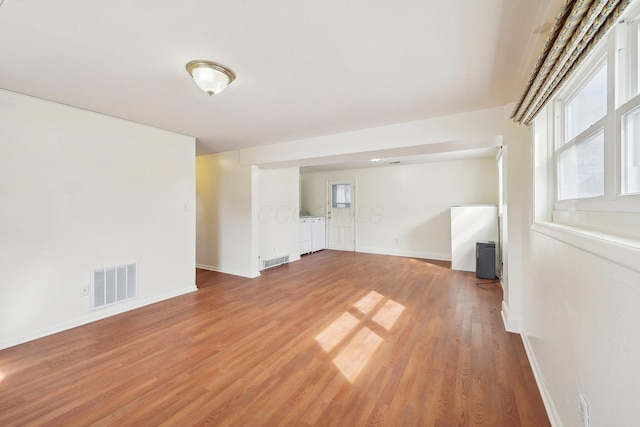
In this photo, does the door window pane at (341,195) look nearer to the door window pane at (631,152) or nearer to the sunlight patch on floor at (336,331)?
the sunlight patch on floor at (336,331)

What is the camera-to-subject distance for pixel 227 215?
4879 mm

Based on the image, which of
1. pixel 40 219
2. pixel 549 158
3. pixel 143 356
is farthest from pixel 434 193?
pixel 40 219

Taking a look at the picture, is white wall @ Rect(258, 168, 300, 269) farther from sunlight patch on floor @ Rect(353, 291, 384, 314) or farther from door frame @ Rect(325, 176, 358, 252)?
sunlight patch on floor @ Rect(353, 291, 384, 314)

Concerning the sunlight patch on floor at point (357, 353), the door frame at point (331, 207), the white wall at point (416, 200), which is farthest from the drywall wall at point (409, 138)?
the door frame at point (331, 207)

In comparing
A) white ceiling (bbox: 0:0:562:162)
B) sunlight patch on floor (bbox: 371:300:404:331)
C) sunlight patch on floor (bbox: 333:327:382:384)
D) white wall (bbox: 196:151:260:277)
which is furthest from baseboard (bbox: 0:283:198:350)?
sunlight patch on floor (bbox: 371:300:404:331)

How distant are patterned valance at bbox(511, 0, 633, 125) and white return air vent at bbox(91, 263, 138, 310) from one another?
420 centimetres

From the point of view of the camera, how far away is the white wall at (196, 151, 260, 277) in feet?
15.1

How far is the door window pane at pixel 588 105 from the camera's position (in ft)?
4.13

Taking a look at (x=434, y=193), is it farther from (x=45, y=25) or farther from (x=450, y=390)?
(x=45, y=25)

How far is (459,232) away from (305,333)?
380 cm

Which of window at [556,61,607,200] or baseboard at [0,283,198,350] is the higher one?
window at [556,61,607,200]

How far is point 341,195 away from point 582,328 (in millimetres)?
6189

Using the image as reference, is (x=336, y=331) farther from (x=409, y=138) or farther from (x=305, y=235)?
(x=305, y=235)

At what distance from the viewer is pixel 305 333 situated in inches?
100
